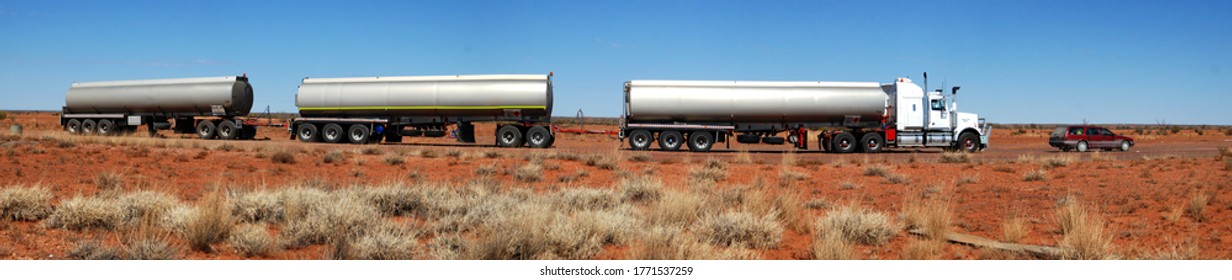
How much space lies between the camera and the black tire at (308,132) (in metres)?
35.3

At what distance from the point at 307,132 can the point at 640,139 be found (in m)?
13.7

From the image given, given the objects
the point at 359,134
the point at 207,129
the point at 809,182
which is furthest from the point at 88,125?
the point at 809,182

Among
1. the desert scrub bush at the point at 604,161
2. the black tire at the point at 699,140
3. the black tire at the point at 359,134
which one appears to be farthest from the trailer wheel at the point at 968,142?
the black tire at the point at 359,134

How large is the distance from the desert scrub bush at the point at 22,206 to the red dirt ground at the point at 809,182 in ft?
0.98

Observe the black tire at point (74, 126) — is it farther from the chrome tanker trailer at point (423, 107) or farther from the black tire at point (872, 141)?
the black tire at point (872, 141)

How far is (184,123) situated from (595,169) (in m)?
25.9

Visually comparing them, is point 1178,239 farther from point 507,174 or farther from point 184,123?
point 184,123

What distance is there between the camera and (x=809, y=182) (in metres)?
17.6

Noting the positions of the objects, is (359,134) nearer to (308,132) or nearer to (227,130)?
(308,132)

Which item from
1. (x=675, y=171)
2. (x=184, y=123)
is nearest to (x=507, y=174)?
(x=675, y=171)

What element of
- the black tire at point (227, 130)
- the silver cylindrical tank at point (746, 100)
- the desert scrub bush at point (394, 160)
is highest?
the silver cylindrical tank at point (746, 100)

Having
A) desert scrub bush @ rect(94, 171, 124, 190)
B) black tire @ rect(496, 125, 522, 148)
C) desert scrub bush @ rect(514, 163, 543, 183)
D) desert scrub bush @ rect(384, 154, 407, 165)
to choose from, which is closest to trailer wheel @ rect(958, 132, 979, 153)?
Answer: black tire @ rect(496, 125, 522, 148)

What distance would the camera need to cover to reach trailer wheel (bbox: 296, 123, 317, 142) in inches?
1389

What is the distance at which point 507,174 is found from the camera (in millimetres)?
Result: 18844
